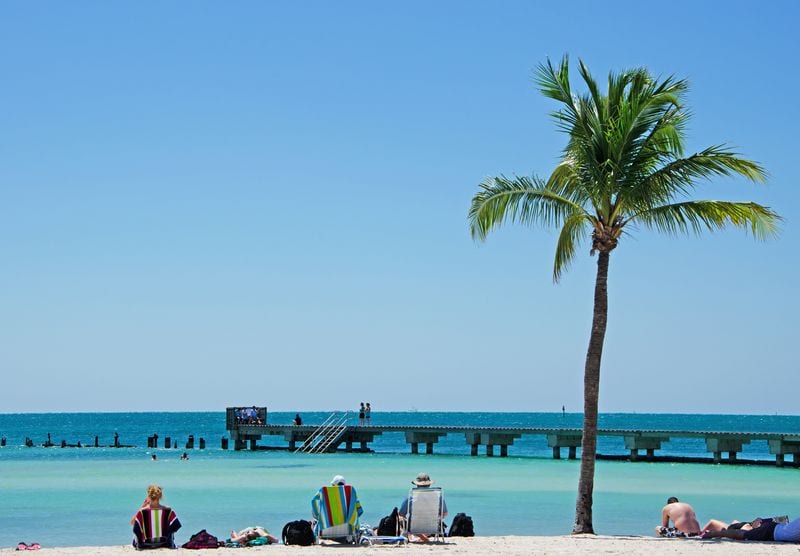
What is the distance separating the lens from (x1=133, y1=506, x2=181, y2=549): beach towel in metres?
13.2

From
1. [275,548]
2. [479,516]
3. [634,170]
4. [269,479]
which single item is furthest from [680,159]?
[269,479]

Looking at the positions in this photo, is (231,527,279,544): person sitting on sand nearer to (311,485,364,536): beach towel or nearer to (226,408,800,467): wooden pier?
(311,485,364,536): beach towel

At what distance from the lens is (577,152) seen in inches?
614

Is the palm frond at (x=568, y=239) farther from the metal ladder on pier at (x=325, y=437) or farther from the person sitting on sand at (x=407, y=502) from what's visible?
the metal ladder on pier at (x=325, y=437)

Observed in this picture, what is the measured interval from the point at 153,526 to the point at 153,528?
0.03 meters

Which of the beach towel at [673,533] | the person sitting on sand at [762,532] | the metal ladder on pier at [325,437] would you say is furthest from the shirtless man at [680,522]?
the metal ladder on pier at [325,437]

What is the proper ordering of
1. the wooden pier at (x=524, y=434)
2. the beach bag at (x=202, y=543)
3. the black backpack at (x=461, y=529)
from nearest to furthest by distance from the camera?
the beach bag at (x=202, y=543) → the black backpack at (x=461, y=529) → the wooden pier at (x=524, y=434)

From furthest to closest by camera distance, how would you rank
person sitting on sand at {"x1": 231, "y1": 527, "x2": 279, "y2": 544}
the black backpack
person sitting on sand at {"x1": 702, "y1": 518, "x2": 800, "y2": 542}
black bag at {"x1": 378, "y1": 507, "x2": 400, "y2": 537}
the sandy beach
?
the black backpack → black bag at {"x1": 378, "y1": 507, "x2": 400, "y2": 537} → person sitting on sand at {"x1": 231, "y1": 527, "x2": 279, "y2": 544} → person sitting on sand at {"x1": 702, "y1": 518, "x2": 800, "y2": 542} → the sandy beach

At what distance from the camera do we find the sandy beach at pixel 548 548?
1290cm

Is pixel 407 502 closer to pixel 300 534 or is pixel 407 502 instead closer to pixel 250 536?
pixel 300 534

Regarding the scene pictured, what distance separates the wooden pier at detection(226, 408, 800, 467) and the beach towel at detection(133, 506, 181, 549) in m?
28.5

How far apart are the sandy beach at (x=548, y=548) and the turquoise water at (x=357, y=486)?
194 inches

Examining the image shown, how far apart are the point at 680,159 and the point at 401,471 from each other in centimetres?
2361

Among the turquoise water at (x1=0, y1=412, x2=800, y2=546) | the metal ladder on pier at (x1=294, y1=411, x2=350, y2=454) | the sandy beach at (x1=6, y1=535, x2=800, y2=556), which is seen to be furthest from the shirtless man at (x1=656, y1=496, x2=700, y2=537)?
the metal ladder on pier at (x1=294, y1=411, x2=350, y2=454)
